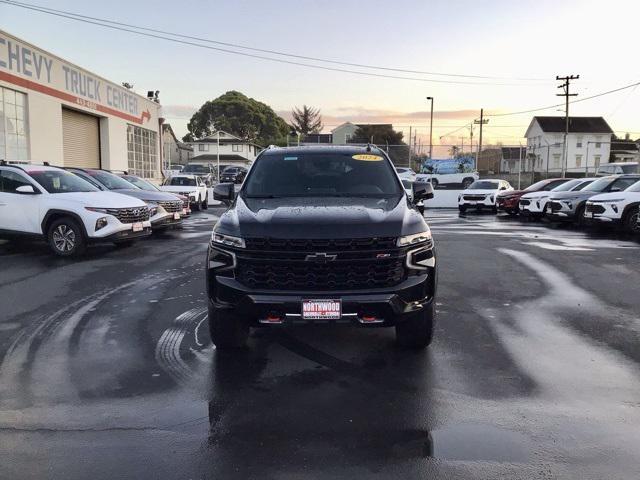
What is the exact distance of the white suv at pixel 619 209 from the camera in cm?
1437

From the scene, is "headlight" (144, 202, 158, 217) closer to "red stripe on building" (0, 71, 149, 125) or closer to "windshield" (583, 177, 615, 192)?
"red stripe on building" (0, 71, 149, 125)

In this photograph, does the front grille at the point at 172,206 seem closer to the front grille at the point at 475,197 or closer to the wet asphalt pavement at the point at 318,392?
the wet asphalt pavement at the point at 318,392

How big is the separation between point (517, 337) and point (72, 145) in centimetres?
2219

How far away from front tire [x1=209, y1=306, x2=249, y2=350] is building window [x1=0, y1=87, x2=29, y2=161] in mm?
15574

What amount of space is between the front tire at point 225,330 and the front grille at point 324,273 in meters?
0.53

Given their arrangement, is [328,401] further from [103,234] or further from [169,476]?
[103,234]

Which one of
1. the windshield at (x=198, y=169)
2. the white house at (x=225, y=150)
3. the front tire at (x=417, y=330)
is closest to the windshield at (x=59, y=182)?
the front tire at (x=417, y=330)

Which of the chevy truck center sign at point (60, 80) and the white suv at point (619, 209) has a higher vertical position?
the chevy truck center sign at point (60, 80)

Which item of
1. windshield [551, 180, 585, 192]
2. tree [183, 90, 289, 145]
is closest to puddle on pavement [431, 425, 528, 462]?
windshield [551, 180, 585, 192]

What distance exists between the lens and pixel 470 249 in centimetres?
1212

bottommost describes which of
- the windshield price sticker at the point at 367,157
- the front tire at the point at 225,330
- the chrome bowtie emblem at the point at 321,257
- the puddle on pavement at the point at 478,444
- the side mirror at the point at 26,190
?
the puddle on pavement at the point at 478,444

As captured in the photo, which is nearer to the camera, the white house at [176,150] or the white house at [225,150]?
the white house at [225,150]

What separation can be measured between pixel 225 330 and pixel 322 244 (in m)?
1.30

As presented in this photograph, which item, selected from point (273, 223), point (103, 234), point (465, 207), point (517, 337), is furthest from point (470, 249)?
point (465, 207)
